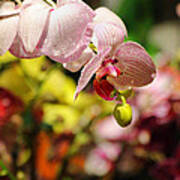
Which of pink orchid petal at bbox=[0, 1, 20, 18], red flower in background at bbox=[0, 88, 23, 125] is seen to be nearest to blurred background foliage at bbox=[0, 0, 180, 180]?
red flower in background at bbox=[0, 88, 23, 125]

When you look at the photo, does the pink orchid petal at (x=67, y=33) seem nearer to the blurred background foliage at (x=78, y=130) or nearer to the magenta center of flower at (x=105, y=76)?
the magenta center of flower at (x=105, y=76)

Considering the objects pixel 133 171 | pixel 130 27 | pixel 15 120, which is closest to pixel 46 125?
pixel 15 120

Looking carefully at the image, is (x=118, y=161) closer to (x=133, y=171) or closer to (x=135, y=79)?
(x=133, y=171)

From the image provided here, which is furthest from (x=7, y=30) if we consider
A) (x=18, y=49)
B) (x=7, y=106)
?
(x=7, y=106)

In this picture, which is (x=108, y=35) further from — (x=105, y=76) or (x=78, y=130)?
(x=78, y=130)

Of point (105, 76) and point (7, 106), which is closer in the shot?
point (105, 76)

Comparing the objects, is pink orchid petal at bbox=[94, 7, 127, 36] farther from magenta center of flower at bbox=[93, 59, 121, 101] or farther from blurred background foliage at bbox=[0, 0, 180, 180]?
blurred background foliage at bbox=[0, 0, 180, 180]

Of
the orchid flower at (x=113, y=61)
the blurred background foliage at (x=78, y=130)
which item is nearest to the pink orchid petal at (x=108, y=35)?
the orchid flower at (x=113, y=61)
